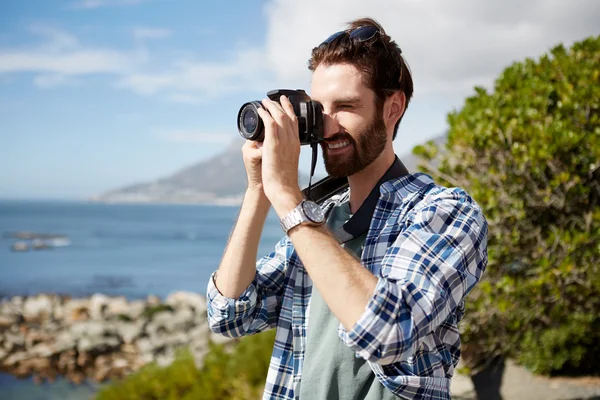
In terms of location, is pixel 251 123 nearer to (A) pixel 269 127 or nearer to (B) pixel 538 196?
(A) pixel 269 127

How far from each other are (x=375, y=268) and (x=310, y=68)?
0.66m

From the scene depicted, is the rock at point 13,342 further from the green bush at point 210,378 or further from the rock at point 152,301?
the green bush at point 210,378

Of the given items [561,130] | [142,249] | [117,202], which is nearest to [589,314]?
[561,130]

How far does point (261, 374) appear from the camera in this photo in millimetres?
5172

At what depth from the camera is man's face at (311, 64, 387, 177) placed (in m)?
1.57

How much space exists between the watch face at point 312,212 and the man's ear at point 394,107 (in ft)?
1.44

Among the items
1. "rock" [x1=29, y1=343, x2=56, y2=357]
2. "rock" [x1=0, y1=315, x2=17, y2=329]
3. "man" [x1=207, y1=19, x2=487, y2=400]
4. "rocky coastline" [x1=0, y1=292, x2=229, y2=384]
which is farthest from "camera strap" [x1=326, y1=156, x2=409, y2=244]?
"rock" [x1=0, y1=315, x2=17, y2=329]

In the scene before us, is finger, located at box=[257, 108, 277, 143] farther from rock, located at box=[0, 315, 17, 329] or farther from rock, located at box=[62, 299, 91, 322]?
rock, located at box=[62, 299, 91, 322]

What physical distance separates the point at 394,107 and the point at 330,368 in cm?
73

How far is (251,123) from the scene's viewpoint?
4.97ft

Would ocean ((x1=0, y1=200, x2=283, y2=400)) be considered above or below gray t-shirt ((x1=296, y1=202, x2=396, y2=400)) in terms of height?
above

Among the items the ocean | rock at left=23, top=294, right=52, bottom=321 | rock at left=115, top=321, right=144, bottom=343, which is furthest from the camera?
rock at left=23, top=294, right=52, bottom=321

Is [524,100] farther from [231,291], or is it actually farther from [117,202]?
[117,202]

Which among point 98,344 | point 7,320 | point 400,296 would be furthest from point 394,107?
point 7,320
